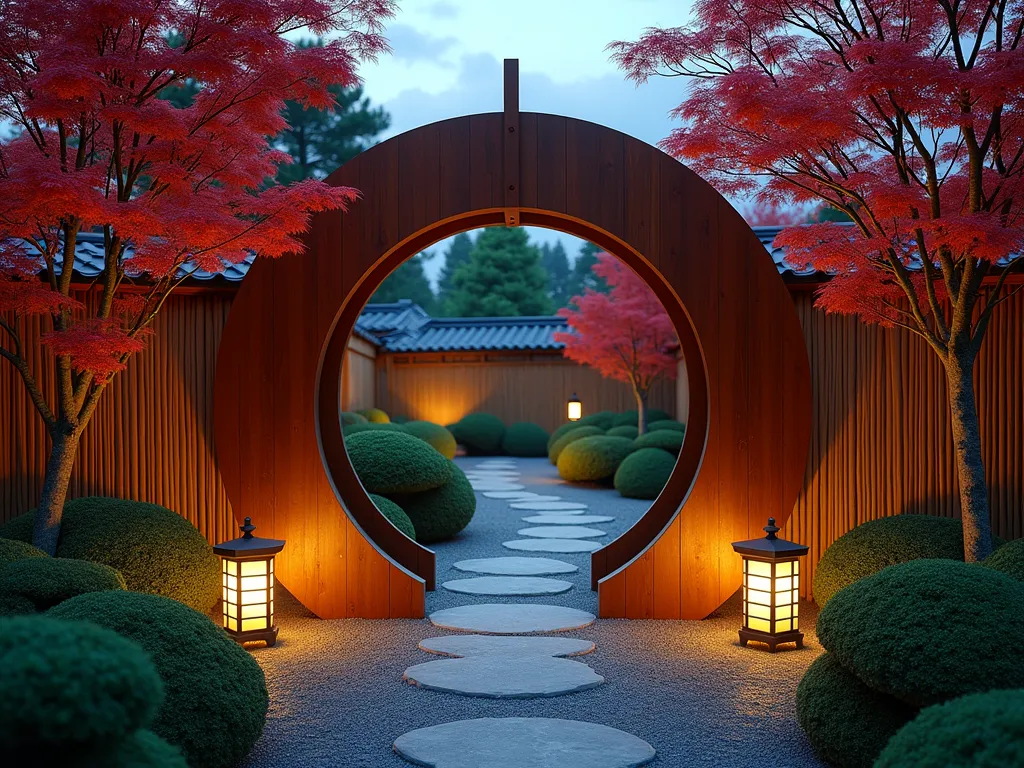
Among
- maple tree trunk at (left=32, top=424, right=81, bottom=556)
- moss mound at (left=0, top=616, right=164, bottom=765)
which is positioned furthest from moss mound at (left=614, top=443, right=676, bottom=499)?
moss mound at (left=0, top=616, right=164, bottom=765)

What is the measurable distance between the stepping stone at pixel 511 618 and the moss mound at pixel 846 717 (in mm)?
2036

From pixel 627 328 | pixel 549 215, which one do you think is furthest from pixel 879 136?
pixel 627 328

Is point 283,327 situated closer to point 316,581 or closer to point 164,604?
point 316,581

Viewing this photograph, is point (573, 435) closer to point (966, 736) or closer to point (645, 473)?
point (645, 473)

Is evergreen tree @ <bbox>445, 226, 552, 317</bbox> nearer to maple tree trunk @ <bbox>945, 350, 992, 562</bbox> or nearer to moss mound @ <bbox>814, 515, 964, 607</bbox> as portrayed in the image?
moss mound @ <bbox>814, 515, 964, 607</bbox>

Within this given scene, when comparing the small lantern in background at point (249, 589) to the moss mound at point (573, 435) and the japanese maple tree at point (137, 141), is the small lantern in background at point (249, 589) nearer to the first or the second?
the japanese maple tree at point (137, 141)

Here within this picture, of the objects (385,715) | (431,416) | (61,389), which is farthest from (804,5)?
(431,416)

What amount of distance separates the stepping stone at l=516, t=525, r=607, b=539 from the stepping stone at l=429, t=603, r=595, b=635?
9.48ft

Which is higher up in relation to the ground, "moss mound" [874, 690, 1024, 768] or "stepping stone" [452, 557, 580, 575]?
"moss mound" [874, 690, 1024, 768]

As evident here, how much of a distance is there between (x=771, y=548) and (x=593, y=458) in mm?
8287

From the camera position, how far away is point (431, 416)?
20.6 m

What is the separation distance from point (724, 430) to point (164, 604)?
348cm

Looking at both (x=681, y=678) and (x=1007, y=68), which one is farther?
(x=681, y=678)

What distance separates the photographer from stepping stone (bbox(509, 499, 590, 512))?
422 inches
